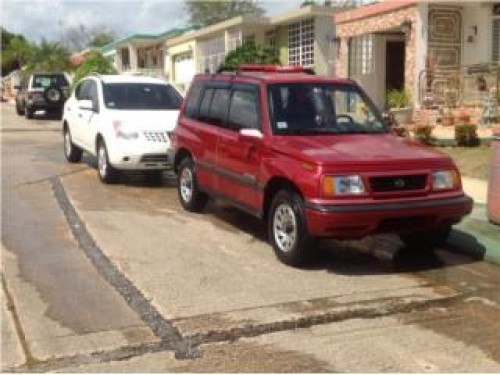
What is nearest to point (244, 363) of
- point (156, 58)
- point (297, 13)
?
point (297, 13)

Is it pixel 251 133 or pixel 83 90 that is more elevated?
pixel 83 90

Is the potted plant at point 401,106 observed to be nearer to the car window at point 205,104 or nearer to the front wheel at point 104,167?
the front wheel at point 104,167

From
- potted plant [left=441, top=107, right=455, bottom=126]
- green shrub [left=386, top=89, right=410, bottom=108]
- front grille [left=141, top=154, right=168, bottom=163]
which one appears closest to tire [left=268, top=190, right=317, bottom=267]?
front grille [left=141, top=154, right=168, bottom=163]

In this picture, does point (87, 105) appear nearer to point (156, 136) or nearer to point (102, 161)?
point (102, 161)

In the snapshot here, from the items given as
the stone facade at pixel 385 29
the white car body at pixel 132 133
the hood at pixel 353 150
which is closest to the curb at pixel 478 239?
the hood at pixel 353 150

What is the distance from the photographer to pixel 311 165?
7074mm

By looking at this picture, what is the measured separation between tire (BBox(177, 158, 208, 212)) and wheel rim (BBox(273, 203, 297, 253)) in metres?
2.32

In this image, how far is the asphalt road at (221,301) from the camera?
5.11m

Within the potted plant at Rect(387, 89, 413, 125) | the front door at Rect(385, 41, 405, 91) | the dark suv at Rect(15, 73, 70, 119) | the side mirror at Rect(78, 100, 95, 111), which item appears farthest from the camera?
the dark suv at Rect(15, 73, 70, 119)

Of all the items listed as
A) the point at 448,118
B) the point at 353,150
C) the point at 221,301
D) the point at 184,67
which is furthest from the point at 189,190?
the point at 184,67

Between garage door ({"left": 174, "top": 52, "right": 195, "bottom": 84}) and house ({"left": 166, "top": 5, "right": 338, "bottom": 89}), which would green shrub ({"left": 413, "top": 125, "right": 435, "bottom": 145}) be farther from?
garage door ({"left": 174, "top": 52, "right": 195, "bottom": 84})

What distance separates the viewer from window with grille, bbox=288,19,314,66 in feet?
90.8

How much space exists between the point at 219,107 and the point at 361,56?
16419mm

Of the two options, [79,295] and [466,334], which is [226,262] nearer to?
[79,295]
